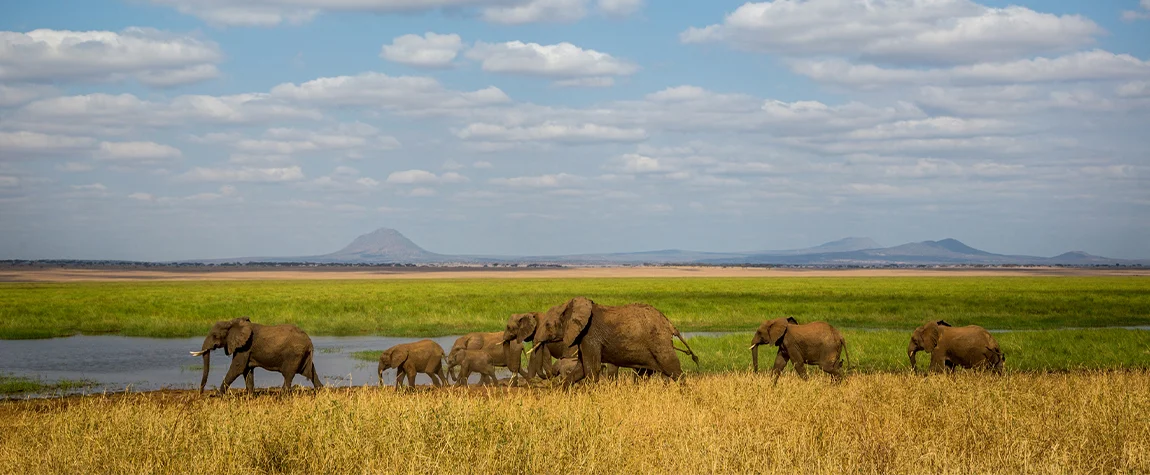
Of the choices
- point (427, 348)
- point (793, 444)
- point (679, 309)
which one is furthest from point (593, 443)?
point (679, 309)

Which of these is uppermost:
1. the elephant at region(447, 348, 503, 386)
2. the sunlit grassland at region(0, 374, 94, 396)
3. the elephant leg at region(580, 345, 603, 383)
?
the elephant leg at region(580, 345, 603, 383)

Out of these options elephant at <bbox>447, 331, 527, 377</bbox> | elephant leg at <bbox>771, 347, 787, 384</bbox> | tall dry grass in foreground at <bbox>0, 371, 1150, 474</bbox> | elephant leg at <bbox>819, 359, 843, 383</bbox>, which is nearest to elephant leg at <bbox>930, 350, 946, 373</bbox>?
elephant leg at <bbox>819, 359, 843, 383</bbox>

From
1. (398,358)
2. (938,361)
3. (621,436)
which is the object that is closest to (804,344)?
(938,361)

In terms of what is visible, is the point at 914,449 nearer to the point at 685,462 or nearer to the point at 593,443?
the point at 685,462

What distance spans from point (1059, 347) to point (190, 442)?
24.1m

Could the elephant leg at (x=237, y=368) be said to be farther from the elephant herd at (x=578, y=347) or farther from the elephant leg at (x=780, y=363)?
the elephant leg at (x=780, y=363)

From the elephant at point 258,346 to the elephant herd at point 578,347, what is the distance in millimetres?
18

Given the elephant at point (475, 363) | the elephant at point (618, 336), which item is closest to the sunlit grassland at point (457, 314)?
the elephant at point (475, 363)

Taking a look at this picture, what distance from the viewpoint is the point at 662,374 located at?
627 inches

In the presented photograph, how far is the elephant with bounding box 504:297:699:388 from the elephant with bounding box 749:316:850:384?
112 inches

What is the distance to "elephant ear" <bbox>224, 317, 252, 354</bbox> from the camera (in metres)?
16.8

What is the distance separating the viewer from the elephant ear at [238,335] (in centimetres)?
1675

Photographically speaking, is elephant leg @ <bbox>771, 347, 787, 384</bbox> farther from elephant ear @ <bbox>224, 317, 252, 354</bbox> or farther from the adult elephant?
elephant ear @ <bbox>224, 317, 252, 354</bbox>

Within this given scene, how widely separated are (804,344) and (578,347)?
4788 mm
